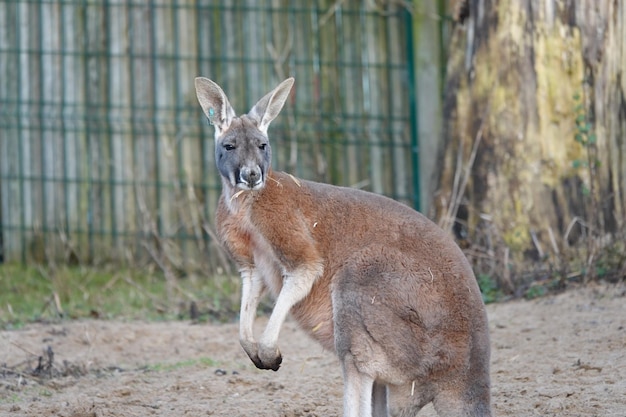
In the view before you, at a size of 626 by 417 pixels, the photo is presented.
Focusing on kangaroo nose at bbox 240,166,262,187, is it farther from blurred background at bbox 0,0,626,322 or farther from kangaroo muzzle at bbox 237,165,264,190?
blurred background at bbox 0,0,626,322

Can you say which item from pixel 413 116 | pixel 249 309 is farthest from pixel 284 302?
pixel 413 116

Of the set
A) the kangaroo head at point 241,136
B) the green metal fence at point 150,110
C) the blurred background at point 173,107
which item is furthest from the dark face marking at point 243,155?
the green metal fence at point 150,110

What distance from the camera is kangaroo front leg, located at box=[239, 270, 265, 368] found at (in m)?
4.80

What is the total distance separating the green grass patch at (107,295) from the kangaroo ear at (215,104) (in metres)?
2.48

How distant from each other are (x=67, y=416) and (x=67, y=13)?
5085mm

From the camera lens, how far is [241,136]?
475cm

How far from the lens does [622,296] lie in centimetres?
641

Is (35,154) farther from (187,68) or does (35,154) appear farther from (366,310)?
(366,310)

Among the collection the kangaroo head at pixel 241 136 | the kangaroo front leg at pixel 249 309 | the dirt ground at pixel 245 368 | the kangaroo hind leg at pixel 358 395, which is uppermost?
the kangaroo head at pixel 241 136

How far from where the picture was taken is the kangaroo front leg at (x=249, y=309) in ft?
15.8

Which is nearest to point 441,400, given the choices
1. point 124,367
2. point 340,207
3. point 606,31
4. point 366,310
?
point 366,310

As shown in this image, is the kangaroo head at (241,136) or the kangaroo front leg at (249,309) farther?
the kangaroo front leg at (249,309)

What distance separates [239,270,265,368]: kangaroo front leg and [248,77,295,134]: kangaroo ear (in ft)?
2.24

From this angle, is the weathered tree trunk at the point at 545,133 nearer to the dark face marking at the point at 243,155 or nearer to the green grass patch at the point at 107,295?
the green grass patch at the point at 107,295
